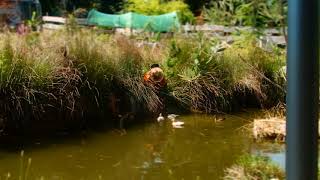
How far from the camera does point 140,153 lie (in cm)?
645

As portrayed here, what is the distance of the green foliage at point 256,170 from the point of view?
14.0 ft

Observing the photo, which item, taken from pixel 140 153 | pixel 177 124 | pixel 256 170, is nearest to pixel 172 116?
pixel 177 124

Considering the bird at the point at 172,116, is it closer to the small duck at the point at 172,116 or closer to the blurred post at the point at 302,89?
the small duck at the point at 172,116

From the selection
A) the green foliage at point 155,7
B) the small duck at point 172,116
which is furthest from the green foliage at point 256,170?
the green foliage at point 155,7

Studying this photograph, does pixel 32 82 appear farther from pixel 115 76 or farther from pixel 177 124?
pixel 177 124

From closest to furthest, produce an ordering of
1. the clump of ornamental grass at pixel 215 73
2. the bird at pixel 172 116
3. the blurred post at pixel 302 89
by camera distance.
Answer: the blurred post at pixel 302 89, the bird at pixel 172 116, the clump of ornamental grass at pixel 215 73

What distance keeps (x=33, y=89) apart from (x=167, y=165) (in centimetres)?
227

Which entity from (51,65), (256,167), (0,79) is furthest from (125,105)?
(256,167)

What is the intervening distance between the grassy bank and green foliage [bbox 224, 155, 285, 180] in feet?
11.0

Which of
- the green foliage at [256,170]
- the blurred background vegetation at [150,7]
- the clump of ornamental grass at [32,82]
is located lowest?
the green foliage at [256,170]

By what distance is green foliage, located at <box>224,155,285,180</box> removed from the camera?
168 inches

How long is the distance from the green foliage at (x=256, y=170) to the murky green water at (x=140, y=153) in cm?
A: 88

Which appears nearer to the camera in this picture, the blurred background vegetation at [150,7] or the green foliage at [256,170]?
the green foliage at [256,170]

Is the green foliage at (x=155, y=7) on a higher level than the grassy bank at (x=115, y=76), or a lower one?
higher
